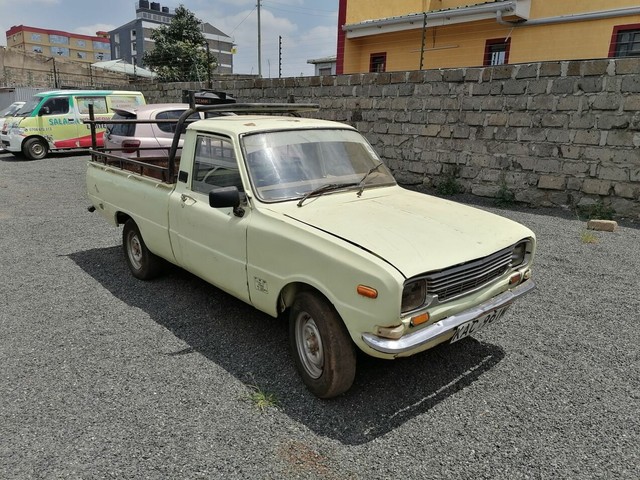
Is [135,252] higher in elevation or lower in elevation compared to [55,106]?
lower

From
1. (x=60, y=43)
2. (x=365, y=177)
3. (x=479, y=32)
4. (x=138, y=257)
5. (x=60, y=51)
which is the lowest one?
(x=138, y=257)

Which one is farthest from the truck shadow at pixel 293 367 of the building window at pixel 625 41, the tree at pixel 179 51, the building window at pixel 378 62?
the tree at pixel 179 51

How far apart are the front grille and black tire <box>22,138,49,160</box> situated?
15862 millimetres

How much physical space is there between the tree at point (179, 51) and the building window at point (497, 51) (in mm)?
24286

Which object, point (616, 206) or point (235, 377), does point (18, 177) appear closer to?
point (235, 377)

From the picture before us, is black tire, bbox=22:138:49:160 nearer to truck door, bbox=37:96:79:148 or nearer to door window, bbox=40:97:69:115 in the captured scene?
truck door, bbox=37:96:79:148

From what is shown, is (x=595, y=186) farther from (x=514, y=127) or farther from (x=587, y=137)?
(x=514, y=127)

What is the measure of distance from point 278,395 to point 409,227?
1.42 metres

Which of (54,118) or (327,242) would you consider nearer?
(327,242)

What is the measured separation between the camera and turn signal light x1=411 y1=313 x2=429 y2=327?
2.62m

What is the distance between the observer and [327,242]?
281 cm

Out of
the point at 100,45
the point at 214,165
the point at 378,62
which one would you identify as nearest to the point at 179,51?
the point at 378,62

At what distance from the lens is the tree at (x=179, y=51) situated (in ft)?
111

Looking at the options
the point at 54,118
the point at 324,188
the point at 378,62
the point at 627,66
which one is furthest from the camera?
the point at 378,62
